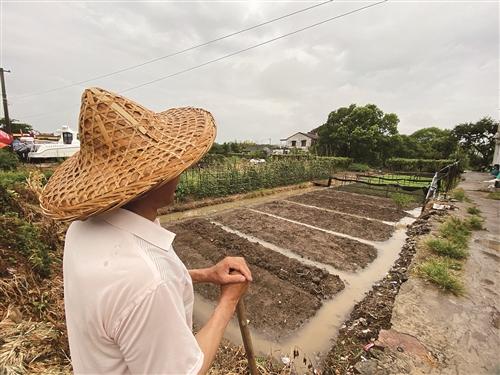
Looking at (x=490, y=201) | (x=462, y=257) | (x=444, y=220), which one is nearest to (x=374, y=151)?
(x=490, y=201)

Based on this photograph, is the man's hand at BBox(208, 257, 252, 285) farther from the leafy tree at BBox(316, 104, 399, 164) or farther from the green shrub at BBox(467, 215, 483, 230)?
the leafy tree at BBox(316, 104, 399, 164)

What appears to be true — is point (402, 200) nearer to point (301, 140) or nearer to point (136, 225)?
point (136, 225)

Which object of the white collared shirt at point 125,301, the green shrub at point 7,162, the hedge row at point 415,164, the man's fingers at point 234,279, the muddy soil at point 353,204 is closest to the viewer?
the white collared shirt at point 125,301

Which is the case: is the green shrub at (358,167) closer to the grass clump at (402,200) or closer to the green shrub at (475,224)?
the grass clump at (402,200)

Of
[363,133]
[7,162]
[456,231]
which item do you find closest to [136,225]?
[456,231]

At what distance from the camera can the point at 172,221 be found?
291 inches

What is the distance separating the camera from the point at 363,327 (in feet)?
9.80

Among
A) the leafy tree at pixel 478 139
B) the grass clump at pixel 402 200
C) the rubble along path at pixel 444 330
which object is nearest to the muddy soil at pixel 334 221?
the rubble along path at pixel 444 330

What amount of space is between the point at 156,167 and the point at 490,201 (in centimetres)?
1198

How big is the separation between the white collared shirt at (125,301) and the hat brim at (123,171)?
7 centimetres

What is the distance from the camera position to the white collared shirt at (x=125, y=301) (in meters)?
0.59

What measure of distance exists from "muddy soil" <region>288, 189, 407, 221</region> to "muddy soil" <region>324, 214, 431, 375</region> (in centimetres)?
433

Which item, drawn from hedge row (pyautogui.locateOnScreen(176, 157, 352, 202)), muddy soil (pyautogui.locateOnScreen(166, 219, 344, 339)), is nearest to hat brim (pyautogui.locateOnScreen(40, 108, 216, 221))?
muddy soil (pyautogui.locateOnScreen(166, 219, 344, 339))

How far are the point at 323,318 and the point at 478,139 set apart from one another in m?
36.8
